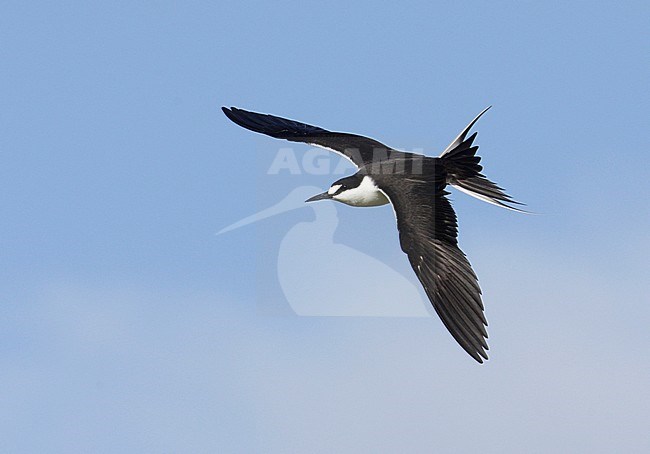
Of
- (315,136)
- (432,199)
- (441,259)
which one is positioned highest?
(315,136)

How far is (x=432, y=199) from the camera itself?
11.2m

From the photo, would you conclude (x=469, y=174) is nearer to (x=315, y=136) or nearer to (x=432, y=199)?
(x=432, y=199)

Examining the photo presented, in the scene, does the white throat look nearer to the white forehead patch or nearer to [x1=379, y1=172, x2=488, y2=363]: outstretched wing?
the white forehead patch

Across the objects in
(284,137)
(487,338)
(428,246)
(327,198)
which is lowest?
(487,338)

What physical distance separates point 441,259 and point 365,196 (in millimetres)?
1673

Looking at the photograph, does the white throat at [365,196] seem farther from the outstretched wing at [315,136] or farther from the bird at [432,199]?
the outstretched wing at [315,136]

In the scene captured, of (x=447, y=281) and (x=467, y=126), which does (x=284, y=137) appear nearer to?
(x=467, y=126)

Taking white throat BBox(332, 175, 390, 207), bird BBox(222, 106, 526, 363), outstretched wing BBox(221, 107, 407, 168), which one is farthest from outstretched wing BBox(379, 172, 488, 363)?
outstretched wing BBox(221, 107, 407, 168)

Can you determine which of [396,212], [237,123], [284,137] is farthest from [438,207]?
[237,123]

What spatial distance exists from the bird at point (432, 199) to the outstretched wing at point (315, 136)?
14 millimetres

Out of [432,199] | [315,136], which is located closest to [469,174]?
[432,199]

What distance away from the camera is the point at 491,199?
38.8 ft

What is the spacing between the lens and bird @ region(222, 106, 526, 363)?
10.4m

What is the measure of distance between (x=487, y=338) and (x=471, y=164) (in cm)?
234
